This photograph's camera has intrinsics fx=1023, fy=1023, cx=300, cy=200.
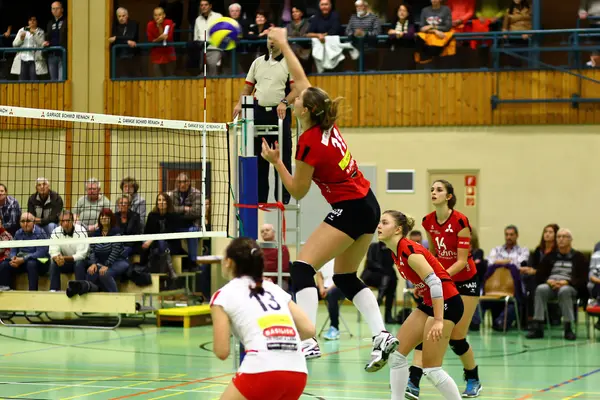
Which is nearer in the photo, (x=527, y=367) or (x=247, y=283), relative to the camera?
(x=247, y=283)

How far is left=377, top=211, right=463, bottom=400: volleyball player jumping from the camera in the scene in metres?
7.45

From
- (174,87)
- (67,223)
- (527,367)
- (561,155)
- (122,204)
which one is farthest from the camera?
(174,87)

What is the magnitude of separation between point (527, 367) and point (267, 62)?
460cm

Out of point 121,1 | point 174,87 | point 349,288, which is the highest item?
point 121,1

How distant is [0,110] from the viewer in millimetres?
9961

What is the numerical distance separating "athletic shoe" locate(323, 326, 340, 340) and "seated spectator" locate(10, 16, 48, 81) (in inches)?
382

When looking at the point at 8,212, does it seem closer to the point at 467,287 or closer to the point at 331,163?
the point at 467,287

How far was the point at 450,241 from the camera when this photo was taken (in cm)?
903

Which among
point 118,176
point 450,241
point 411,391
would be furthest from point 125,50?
point 411,391

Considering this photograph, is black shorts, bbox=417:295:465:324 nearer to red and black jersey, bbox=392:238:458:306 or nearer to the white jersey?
red and black jersey, bbox=392:238:458:306

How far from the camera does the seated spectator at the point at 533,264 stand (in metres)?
15.1

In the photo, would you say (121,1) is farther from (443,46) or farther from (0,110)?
(0,110)

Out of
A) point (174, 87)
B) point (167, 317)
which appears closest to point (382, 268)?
point (167, 317)

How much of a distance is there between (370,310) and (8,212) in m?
9.61
